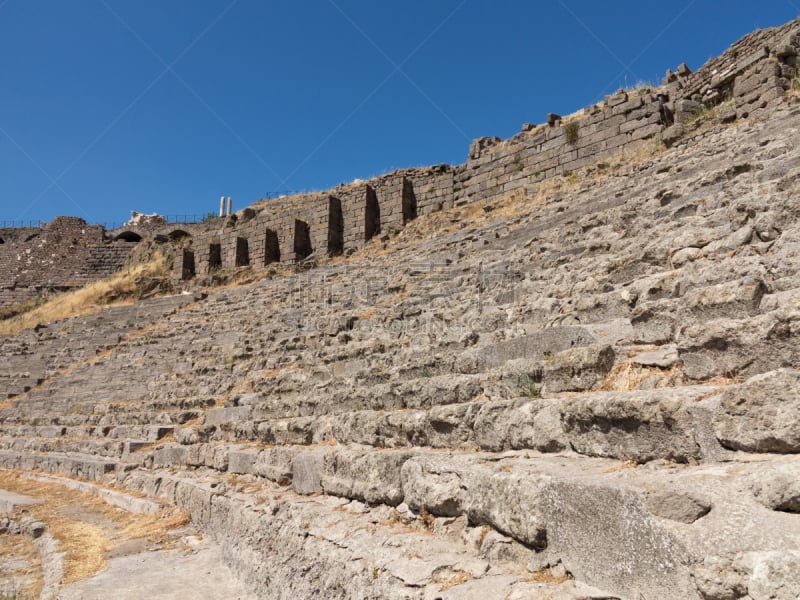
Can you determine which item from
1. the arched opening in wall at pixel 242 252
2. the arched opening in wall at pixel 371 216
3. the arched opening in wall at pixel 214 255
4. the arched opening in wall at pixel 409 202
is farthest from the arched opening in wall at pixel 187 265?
the arched opening in wall at pixel 409 202

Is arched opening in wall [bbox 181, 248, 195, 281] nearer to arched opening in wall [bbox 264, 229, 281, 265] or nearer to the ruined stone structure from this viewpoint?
arched opening in wall [bbox 264, 229, 281, 265]

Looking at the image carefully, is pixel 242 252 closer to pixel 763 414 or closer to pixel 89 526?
pixel 89 526

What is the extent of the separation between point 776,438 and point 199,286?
20169 mm

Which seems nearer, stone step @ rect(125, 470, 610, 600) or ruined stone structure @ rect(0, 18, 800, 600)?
ruined stone structure @ rect(0, 18, 800, 600)

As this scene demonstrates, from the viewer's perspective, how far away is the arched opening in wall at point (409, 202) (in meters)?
18.8

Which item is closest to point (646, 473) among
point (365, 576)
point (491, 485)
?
point (491, 485)

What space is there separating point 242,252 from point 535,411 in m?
19.0

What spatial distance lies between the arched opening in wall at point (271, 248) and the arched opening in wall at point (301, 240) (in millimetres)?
946

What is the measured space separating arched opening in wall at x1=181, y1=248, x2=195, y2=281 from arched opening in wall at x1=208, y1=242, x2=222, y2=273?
102 cm

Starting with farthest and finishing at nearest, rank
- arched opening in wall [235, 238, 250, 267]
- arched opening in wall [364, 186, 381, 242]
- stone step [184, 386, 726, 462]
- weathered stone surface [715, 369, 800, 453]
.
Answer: arched opening in wall [235, 238, 250, 267] → arched opening in wall [364, 186, 381, 242] → stone step [184, 386, 726, 462] → weathered stone surface [715, 369, 800, 453]

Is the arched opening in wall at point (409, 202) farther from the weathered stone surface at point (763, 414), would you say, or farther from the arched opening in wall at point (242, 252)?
the weathered stone surface at point (763, 414)

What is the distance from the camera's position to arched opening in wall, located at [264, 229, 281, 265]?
20047 mm

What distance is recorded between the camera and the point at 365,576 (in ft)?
8.80

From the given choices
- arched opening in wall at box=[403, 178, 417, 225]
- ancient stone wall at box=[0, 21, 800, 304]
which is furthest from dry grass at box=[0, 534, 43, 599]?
arched opening in wall at box=[403, 178, 417, 225]
